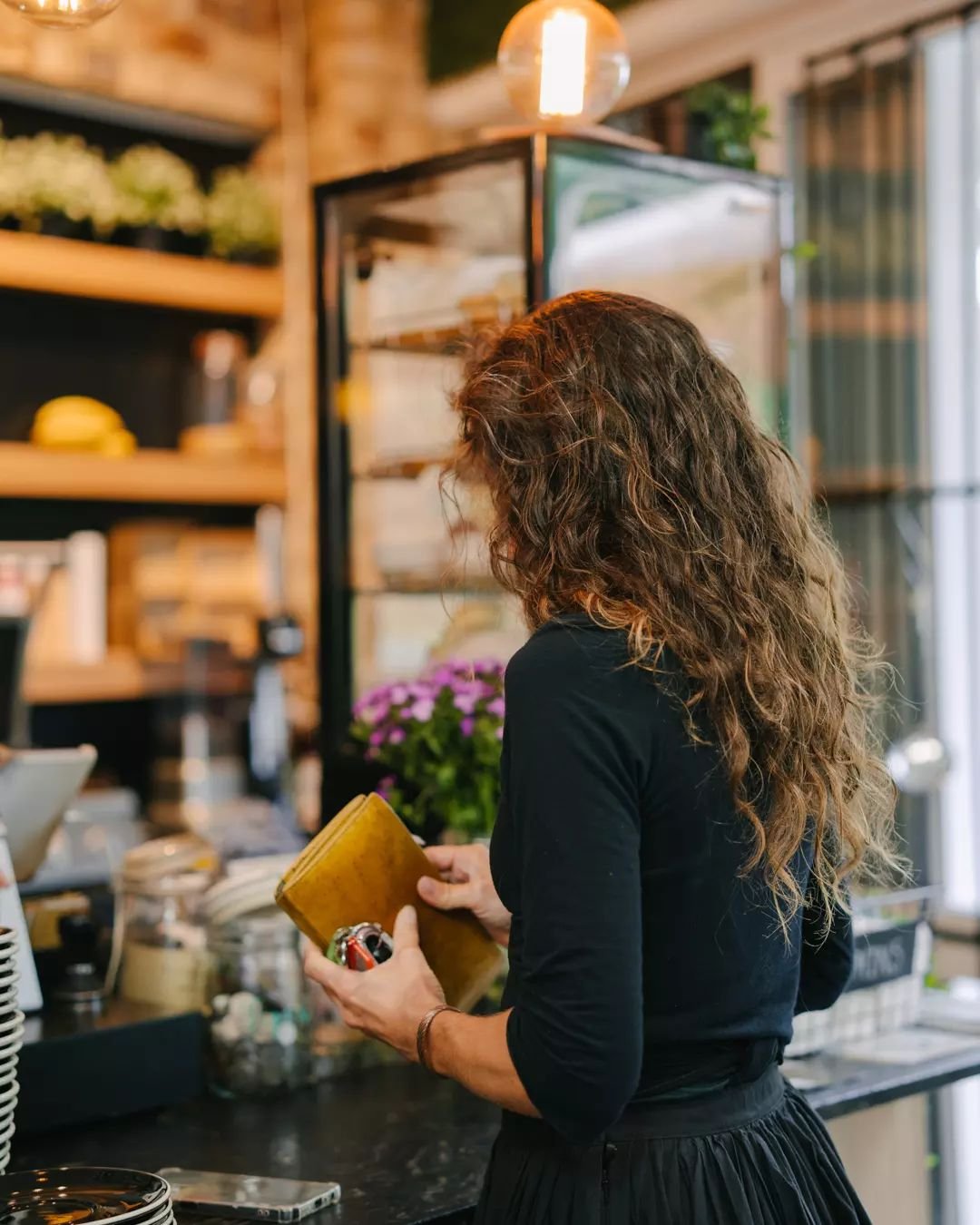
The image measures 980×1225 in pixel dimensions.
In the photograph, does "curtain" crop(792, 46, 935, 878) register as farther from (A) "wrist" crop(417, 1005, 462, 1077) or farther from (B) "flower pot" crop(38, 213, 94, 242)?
(A) "wrist" crop(417, 1005, 462, 1077)

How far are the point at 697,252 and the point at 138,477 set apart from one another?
180 centimetres

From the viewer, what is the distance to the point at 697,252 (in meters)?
2.94

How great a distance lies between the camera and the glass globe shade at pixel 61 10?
1.74m

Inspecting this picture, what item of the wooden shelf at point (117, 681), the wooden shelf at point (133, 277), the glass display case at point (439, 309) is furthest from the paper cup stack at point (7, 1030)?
the wooden shelf at point (133, 277)

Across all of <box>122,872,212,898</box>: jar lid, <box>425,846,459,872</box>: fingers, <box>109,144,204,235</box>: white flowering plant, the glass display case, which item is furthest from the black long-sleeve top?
<box>109,144,204,235</box>: white flowering plant

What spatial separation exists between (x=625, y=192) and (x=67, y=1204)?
201 centimetres

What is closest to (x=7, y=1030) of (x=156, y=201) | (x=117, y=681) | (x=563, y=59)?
(x=563, y=59)

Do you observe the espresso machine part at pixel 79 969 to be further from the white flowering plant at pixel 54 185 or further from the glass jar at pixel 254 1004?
the white flowering plant at pixel 54 185

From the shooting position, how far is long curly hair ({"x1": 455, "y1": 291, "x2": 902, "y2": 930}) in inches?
46.0

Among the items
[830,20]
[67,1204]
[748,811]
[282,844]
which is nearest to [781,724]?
[748,811]

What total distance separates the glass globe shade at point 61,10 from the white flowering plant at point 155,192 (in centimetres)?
237

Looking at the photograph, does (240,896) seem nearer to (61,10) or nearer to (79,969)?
(79,969)

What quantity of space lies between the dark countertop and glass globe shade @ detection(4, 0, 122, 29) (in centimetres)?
126

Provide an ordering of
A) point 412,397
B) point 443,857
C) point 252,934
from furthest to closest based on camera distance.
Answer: point 412,397, point 252,934, point 443,857
